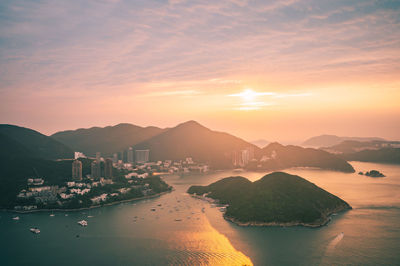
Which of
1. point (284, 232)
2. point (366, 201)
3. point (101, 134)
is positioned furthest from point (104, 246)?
point (101, 134)

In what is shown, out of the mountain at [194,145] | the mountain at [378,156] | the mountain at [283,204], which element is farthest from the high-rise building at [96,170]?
the mountain at [378,156]

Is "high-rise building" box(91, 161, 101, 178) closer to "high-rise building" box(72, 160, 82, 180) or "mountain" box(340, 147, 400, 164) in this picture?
"high-rise building" box(72, 160, 82, 180)

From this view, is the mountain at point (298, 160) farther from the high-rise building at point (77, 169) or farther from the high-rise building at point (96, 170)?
the high-rise building at point (77, 169)

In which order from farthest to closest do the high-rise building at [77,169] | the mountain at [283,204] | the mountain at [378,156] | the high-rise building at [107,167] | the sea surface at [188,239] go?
the mountain at [378,156], the high-rise building at [107,167], the high-rise building at [77,169], the mountain at [283,204], the sea surface at [188,239]

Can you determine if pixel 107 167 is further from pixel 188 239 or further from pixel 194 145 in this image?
pixel 194 145

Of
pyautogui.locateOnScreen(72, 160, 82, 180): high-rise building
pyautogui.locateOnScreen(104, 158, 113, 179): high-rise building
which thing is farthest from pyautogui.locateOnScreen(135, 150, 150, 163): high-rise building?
pyautogui.locateOnScreen(72, 160, 82, 180): high-rise building

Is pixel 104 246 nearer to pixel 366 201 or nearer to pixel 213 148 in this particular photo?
pixel 366 201
